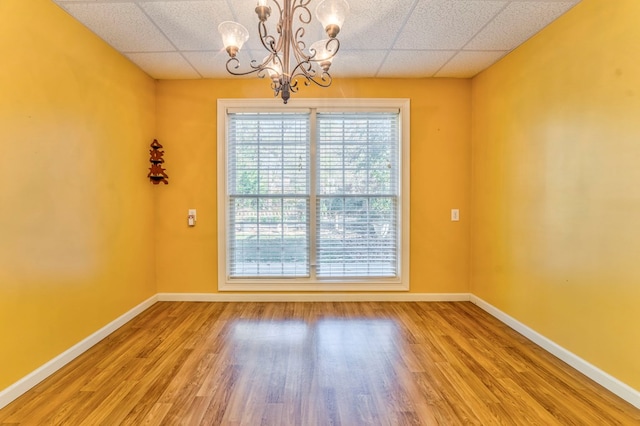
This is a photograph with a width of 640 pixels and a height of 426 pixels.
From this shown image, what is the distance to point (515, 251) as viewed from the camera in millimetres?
2766

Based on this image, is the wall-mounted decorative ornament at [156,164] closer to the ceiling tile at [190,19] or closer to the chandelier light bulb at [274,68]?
the ceiling tile at [190,19]

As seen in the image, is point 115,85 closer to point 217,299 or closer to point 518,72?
point 217,299

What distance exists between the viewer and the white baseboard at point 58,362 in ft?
5.77

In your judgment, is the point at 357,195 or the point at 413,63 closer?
the point at 413,63

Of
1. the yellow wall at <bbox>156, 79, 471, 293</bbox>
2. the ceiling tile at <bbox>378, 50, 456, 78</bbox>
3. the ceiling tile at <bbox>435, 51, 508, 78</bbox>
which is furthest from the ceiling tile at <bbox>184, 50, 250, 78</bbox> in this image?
the ceiling tile at <bbox>435, 51, 508, 78</bbox>

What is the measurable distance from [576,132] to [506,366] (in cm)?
174

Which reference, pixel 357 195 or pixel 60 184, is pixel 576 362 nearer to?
pixel 357 195

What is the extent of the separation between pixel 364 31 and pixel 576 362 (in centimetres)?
293

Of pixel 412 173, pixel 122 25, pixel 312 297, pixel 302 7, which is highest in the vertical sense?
pixel 122 25

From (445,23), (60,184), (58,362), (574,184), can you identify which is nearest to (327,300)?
(58,362)

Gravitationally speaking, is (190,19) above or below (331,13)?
above

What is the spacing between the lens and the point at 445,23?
236cm

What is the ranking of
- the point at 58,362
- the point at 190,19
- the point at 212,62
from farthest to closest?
the point at 212,62, the point at 190,19, the point at 58,362

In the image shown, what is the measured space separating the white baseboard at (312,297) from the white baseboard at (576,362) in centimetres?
61
